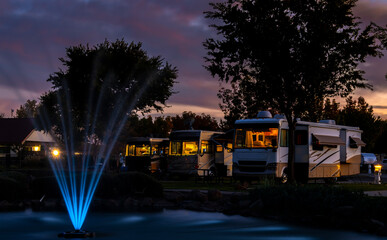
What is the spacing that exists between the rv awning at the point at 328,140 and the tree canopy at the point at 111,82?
60.9 ft

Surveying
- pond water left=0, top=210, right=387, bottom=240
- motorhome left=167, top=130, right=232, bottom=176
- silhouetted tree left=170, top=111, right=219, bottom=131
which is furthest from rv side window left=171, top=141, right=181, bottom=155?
silhouetted tree left=170, top=111, right=219, bottom=131

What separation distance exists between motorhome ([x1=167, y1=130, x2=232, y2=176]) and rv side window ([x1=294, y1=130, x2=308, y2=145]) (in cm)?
612

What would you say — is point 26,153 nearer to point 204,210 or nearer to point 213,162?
point 213,162

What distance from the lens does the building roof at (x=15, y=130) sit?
2689 inches

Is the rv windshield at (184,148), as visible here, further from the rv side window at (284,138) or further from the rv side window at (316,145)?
the rv side window at (316,145)

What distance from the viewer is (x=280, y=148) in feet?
90.9

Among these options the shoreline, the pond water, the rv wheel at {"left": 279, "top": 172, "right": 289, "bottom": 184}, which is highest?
the rv wheel at {"left": 279, "top": 172, "right": 289, "bottom": 184}

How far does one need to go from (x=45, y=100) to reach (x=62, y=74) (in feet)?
16.6

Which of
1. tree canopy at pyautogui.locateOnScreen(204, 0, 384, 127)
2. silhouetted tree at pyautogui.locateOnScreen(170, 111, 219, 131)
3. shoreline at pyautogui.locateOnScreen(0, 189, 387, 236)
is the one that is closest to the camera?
shoreline at pyautogui.locateOnScreen(0, 189, 387, 236)

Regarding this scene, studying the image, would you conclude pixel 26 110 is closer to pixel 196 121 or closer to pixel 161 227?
pixel 196 121

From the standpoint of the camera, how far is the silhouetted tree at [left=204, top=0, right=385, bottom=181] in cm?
2569

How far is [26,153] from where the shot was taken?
6147 cm

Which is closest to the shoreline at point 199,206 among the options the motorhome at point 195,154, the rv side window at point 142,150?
the motorhome at point 195,154

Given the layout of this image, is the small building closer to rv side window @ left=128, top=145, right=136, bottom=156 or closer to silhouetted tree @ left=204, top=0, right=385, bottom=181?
rv side window @ left=128, top=145, right=136, bottom=156
